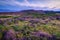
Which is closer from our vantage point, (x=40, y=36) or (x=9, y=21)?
(x=40, y=36)

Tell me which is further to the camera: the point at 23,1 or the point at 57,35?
the point at 23,1

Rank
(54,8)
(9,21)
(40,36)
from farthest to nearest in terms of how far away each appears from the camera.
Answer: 1. (54,8)
2. (9,21)
3. (40,36)

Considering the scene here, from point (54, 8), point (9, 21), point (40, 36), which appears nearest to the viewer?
point (40, 36)

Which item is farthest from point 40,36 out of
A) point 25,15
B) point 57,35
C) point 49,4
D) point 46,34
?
point 49,4

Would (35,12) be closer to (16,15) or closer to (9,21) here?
(16,15)

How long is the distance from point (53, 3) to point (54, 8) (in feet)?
0.55

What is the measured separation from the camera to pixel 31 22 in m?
3.62

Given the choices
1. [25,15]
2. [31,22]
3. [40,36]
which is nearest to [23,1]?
[25,15]

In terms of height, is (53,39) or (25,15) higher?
(25,15)

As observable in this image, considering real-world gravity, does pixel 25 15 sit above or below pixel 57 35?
above

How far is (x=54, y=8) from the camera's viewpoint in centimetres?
382

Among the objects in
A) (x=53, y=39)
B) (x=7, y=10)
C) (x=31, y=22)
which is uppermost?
(x=7, y=10)

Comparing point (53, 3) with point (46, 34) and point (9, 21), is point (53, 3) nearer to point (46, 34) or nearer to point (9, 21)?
point (46, 34)

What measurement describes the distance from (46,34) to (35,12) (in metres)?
0.87
